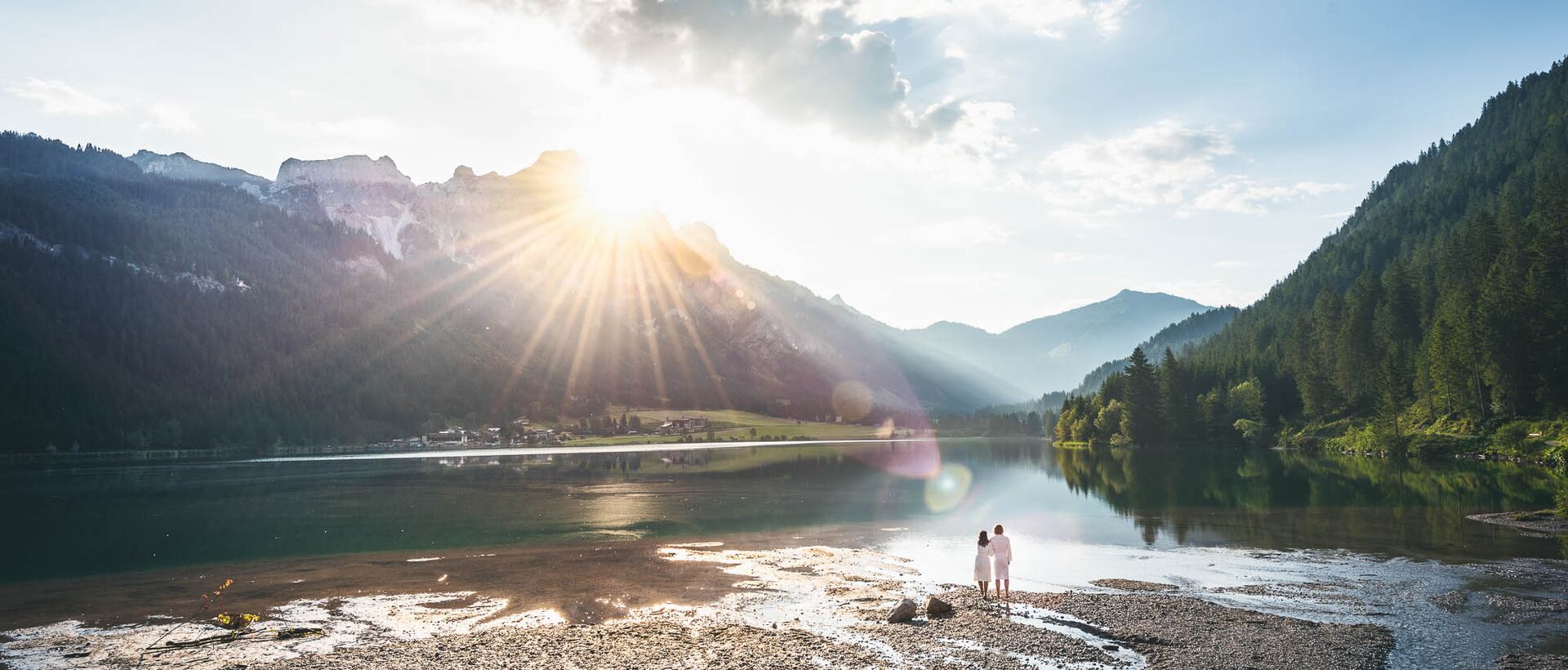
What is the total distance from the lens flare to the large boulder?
41.1 metres

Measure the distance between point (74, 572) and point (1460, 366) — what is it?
137191 mm

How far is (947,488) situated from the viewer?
91250mm

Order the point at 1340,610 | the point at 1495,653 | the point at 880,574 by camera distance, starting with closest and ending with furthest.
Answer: the point at 1495,653
the point at 1340,610
the point at 880,574

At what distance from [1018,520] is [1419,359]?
91416 mm

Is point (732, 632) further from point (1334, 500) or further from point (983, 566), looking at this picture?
point (1334, 500)

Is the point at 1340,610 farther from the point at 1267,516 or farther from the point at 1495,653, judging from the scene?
the point at 1267,516

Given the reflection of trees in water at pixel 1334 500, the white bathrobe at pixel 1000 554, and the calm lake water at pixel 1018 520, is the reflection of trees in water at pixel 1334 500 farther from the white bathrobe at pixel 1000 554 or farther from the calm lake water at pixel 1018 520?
the white bathrobe at pixel 1000 554

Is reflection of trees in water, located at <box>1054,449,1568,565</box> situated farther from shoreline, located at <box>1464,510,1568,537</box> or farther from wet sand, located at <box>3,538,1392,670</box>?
wet sand, located at <box>3,538,1392,670</box>

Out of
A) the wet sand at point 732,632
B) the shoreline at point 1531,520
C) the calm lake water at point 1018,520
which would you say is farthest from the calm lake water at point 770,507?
the wet sand at point 732,632

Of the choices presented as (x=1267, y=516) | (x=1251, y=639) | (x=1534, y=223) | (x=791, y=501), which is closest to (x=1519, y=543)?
(x=1267, y=516)

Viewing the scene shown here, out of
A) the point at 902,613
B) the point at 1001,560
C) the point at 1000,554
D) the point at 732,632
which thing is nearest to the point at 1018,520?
the point at 1001,560

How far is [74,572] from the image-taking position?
42688 millimetres

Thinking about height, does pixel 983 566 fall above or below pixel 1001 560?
below

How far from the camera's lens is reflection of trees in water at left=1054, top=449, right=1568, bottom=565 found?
143ft
